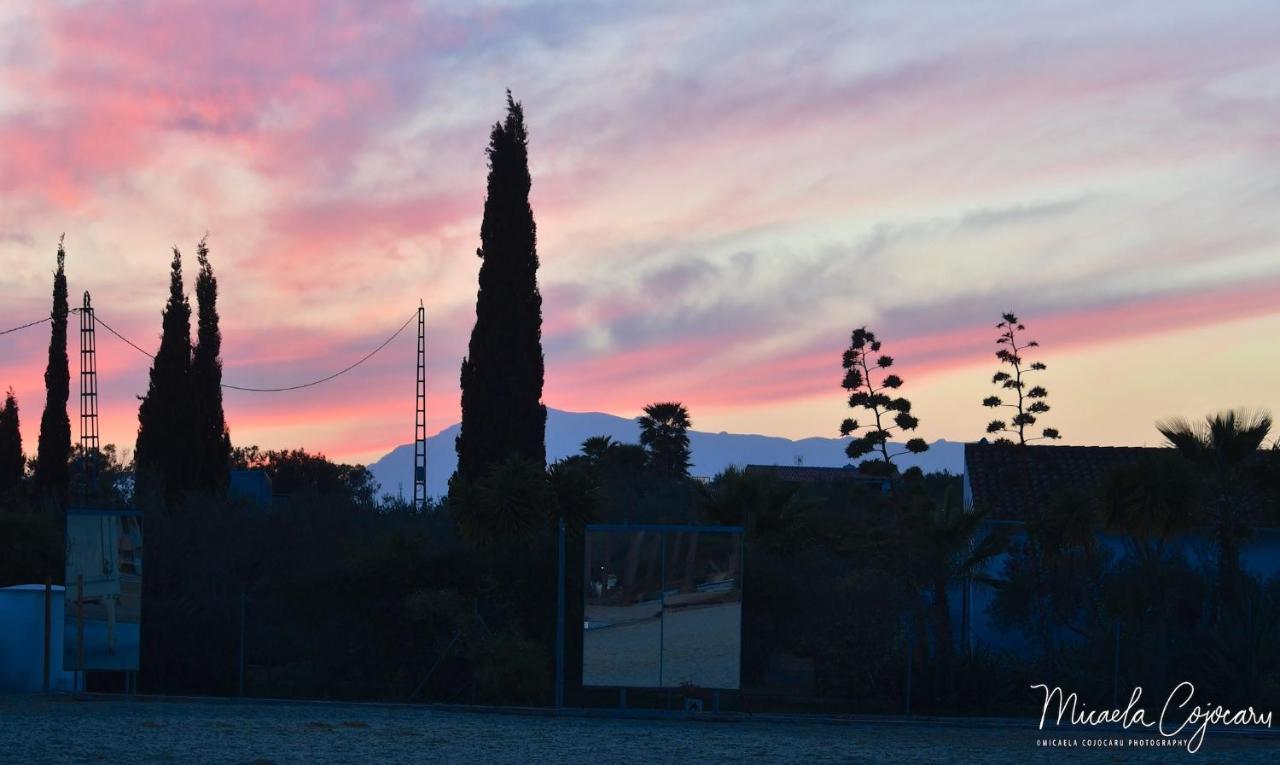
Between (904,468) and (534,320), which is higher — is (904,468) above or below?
below

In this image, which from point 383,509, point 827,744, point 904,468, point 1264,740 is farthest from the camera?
point 904,468

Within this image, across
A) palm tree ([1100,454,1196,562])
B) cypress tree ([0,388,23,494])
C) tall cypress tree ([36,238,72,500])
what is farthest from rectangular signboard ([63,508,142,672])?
cypress tree ([0,388,23,494])

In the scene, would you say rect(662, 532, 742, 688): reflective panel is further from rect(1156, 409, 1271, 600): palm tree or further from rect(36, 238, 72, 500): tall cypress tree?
rect(36, 238, 72, 500): tall cypress tree

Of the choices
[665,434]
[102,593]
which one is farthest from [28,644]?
[665,434]

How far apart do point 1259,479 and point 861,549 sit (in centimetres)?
627

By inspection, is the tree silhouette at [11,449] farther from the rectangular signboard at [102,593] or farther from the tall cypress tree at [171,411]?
the rectangular signboard at [102,593]

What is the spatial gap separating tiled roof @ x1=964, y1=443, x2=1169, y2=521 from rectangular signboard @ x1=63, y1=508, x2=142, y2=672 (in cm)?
1619

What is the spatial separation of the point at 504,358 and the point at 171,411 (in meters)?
13.8

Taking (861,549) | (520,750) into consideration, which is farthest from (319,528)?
(520,750)

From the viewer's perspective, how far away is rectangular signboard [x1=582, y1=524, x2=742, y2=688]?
1902cm

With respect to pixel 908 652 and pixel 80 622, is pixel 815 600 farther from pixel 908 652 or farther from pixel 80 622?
pixel 80 622

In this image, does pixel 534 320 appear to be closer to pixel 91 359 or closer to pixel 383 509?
pixel 383 509

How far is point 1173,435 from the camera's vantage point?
75.5ft

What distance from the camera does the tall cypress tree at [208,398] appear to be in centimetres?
4097
